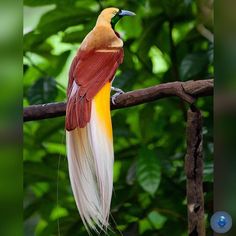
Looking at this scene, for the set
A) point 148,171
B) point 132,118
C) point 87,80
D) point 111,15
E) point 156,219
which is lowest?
point 156,219

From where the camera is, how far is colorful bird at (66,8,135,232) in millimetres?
2539

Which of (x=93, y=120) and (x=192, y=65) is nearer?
(x=93, y=120)

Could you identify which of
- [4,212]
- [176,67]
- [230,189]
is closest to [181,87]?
[176,67]

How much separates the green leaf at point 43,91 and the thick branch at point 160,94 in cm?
3

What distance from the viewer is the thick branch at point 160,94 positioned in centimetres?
256

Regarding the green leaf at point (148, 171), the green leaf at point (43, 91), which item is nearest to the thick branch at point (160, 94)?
the green leaf at point (43, 91)

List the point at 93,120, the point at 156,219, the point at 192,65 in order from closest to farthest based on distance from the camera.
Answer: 1. the point at 93,120
2. the point at 192,65
3. the point at 156,219

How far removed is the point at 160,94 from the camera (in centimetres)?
257

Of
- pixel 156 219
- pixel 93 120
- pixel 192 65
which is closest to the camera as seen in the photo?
pixel 93 120

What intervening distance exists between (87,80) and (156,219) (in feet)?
1.94

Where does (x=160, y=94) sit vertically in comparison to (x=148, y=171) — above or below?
above
